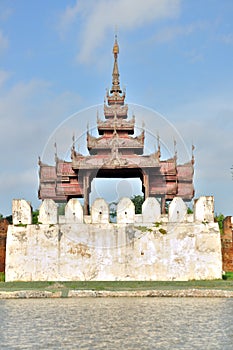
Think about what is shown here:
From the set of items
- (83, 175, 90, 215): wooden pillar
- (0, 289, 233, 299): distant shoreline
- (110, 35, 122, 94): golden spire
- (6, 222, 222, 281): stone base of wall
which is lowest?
(0, 289, 233, 299): distant shoreline

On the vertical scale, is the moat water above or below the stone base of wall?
below

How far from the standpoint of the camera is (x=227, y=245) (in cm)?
1917

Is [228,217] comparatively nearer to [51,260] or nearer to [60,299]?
[51,260]

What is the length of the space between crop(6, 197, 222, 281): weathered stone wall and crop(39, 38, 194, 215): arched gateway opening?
6.04 metres

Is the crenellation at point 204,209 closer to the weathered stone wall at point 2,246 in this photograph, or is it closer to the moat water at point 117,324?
the moat water at point 117,324

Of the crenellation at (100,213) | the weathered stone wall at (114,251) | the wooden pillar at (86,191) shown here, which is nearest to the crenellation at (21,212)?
the weathered stone wall at (114,251)

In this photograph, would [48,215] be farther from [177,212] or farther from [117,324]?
[117,324]

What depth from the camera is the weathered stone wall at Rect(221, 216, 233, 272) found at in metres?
19.1

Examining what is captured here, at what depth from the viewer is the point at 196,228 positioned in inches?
633

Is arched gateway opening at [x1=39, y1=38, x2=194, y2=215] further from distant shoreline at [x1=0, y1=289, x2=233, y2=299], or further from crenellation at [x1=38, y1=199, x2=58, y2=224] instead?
distant shoreline at [x1=0, y1=289, x2=233, y2=299]

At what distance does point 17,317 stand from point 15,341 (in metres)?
2.23

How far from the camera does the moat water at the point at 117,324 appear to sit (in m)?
6.42

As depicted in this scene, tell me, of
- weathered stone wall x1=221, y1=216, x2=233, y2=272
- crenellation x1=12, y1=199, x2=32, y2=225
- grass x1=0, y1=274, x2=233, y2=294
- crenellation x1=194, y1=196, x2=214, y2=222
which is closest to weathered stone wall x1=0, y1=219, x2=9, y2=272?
crenellation x1=12, y1=199, x2=32, y2=225

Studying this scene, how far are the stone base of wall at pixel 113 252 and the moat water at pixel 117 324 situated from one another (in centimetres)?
457
